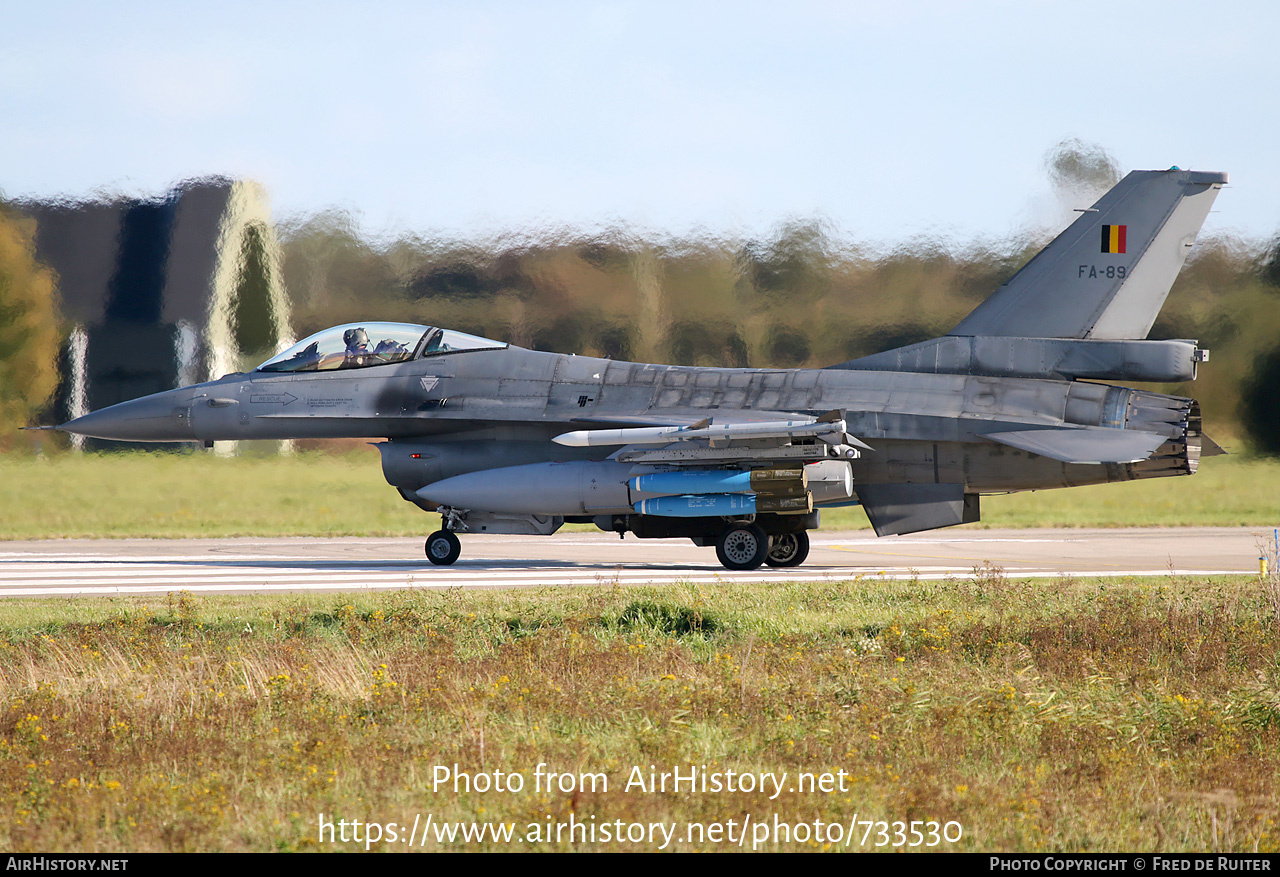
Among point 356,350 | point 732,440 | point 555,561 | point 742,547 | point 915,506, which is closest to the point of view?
point 732,440

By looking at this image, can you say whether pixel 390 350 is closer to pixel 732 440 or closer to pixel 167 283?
pixel 732 440

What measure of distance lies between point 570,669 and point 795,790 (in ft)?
9.80

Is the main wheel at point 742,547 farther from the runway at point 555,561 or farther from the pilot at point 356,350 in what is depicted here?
the pilot at point 356,350

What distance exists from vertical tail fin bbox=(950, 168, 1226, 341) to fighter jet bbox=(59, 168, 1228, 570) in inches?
1.0

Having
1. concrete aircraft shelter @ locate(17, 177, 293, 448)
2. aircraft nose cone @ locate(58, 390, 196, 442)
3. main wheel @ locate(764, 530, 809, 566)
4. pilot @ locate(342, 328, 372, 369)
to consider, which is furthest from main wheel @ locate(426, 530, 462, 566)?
concrete aircraft shelter @ locate(17, 177, 293, 448)

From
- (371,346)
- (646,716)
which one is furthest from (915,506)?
(646,716)

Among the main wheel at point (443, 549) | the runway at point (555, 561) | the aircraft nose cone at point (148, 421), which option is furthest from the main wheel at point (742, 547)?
the aircraft nose cone at point (148, 421)

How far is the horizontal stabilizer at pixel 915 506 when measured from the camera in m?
15.2

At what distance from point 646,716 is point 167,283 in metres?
18.8

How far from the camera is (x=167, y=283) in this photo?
22500 millimetres

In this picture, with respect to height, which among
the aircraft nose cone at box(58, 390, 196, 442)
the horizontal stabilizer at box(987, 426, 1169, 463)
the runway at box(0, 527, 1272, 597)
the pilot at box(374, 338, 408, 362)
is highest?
the pilot at box(374, 338, 408, 362)

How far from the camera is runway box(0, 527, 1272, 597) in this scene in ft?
46.7

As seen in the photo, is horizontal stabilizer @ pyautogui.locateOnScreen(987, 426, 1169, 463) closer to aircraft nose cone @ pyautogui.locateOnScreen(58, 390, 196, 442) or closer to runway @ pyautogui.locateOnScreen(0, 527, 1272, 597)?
runway @ pyautogui.locateOnScreen(0, 527, 1272, 597)

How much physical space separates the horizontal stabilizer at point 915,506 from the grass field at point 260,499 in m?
9.38
